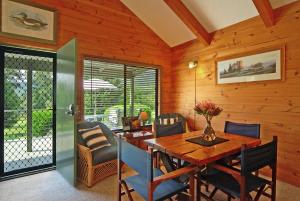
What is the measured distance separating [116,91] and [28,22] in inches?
71.5

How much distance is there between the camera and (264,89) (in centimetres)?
304

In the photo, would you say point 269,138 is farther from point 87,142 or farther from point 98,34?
point 98,34

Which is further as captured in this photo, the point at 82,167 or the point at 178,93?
the point at 178,93

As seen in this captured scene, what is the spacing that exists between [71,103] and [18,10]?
164cm

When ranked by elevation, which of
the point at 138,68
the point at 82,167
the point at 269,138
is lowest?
the point at 82,167

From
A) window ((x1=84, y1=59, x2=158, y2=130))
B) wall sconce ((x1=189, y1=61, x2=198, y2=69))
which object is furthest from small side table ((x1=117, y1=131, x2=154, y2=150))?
wall sconce ((x1=189, y1=61, x2=198, y2=69))

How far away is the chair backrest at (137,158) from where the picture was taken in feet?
4.92

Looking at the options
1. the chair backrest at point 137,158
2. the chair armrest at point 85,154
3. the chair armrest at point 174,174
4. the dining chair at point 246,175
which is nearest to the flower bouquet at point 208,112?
the dining chair at point 246,175

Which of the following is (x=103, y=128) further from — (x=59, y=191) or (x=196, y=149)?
(x=196, y=149)

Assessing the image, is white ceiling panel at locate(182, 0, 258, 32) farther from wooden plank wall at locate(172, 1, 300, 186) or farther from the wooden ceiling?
wooden plank wall at locate(172, 1, 300, 186)

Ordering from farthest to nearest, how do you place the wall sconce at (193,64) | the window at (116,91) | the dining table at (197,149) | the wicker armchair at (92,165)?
1. the wall sconce at (193,64)
2. the window at (116,91)
3. the wicker armchair at (92,165)
4. the dining table at (197,149)

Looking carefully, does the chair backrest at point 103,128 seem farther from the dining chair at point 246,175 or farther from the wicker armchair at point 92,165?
the dining chair at point 246,175

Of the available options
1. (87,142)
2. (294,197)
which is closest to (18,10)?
(87,142)

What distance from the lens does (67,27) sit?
326 centimetres
